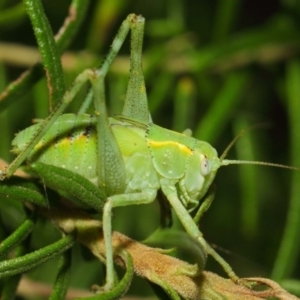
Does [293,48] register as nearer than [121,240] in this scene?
No

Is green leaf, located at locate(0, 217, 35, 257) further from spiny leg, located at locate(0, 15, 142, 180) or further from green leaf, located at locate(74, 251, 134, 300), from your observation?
green leaf, located at locate(74, 251, 134, 300)

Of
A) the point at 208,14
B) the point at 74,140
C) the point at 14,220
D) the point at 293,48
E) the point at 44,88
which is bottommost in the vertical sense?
the point at 14,220

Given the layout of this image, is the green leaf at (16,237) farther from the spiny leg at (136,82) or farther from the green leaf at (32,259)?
the spiny leg at (136,82)

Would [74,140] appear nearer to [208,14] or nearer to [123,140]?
[123,140]

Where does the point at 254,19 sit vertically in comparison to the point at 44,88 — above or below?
above

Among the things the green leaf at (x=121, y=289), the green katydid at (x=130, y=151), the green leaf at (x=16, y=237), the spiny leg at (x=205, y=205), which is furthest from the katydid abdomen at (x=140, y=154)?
the green leaf at (x=121, y=289)

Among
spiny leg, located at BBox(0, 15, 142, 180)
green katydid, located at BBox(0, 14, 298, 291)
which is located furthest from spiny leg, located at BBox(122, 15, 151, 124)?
spiny leg, located at BBox(0, 15, 142, 180)

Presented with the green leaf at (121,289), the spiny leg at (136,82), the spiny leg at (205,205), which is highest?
the spiny leg at (136,82)

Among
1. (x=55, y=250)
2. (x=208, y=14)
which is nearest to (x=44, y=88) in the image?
(x=55, y=250)
